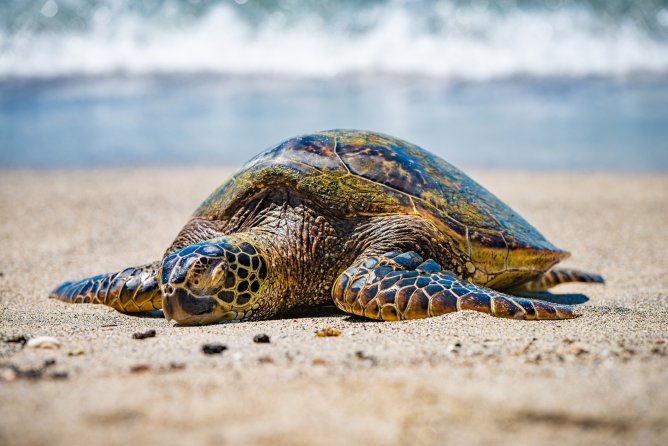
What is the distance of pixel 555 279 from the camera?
5617mm

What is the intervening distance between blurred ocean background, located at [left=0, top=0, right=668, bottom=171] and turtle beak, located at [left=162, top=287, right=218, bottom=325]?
8342mm

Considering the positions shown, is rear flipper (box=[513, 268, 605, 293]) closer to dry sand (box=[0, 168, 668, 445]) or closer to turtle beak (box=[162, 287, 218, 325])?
dry sand (box=[0, 168, 668, 445])

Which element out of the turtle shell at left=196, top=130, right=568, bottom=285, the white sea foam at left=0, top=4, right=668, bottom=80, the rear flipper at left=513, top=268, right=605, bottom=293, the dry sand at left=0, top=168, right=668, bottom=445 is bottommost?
the dry sand at left=0, top=168, right=668, bottom=445

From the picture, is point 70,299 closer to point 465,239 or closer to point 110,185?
point 465,239

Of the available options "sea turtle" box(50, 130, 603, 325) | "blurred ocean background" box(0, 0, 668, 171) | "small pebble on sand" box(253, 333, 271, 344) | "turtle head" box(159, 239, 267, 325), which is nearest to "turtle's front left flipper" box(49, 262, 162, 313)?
"sea turtle" box(50, 130, 603, 325)

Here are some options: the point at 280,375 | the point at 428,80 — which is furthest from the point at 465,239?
the point at 428,80

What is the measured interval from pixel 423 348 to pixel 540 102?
49.2 feet

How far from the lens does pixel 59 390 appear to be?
249 centimetres

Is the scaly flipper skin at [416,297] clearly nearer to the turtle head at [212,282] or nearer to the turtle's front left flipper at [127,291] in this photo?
the turtle head at [212,282]

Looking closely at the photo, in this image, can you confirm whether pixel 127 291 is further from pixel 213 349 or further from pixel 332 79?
pixel 332 79

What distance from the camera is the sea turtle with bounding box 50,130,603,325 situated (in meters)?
3.82

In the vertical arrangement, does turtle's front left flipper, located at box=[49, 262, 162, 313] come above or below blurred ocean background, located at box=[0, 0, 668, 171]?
below

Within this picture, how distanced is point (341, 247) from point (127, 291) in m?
1.46

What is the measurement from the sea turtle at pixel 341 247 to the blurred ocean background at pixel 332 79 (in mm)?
7116
